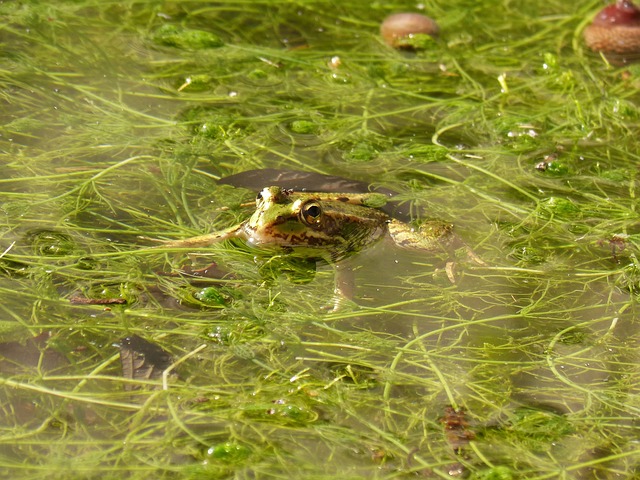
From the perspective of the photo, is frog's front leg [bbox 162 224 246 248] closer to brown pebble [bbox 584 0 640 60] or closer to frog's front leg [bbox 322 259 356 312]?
frog's front leg [bbox 322 259 356 312]

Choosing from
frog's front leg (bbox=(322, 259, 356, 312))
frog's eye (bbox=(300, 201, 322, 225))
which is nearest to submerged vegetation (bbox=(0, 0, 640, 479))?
frog's front leg (bbox=(322, 259, 356, 312))

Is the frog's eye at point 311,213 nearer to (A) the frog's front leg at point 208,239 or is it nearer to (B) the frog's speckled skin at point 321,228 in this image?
(B) the frog's speckled skin at point 321,228

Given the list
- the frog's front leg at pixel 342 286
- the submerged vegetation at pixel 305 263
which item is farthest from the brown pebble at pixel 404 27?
the frog's front leg at pixel 342 286

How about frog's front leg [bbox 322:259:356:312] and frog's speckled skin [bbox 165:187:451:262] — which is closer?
frog's front leg [bbox 322:259:356:312]

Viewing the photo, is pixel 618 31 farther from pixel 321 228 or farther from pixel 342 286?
pixel 342 286

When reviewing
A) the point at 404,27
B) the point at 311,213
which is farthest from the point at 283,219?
the point at 404,27

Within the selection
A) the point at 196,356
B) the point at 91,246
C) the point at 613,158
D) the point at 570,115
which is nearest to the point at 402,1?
the point at 570,115

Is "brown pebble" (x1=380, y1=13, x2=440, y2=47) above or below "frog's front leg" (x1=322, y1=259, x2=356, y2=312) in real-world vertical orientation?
above
